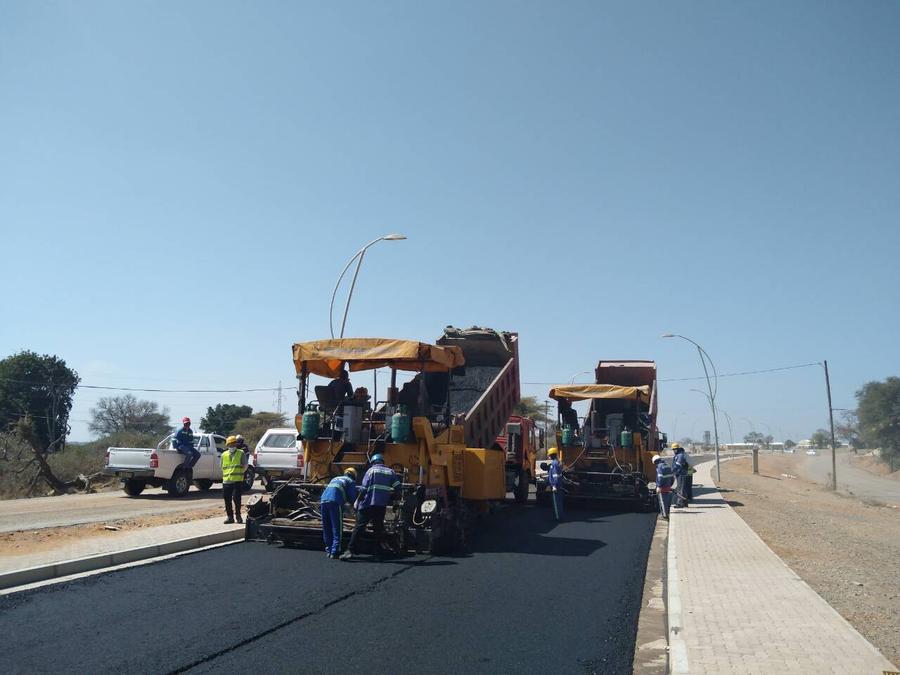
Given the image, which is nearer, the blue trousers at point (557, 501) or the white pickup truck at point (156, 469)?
the blue trousers at point (557, 501)

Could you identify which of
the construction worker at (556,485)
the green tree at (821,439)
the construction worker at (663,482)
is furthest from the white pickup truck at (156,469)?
the green tree at (821,439)

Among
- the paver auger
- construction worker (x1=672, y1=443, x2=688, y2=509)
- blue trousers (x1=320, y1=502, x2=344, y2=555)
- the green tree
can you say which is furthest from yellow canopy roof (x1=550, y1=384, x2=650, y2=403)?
the green tree

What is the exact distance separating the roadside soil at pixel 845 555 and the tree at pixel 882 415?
219 ft

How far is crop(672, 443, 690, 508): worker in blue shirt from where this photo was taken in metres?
16.1

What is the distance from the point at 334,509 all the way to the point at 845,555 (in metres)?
7.80

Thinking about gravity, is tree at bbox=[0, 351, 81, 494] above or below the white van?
above

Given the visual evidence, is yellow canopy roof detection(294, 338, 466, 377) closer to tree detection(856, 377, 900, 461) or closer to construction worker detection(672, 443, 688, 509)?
construction worker detection(672, 443, 688, 509)

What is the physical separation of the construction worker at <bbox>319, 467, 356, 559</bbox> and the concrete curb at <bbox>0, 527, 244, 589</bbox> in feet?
6.86

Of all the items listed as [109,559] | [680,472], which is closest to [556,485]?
[680,472]

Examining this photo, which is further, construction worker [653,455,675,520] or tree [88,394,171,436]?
tree [88,394,171,436]

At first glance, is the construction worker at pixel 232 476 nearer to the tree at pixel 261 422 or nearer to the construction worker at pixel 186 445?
the construction worker at pixel 186 445

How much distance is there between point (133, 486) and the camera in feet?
59.1

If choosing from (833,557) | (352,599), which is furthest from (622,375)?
(352,599)

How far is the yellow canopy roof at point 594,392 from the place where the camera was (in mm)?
16423
